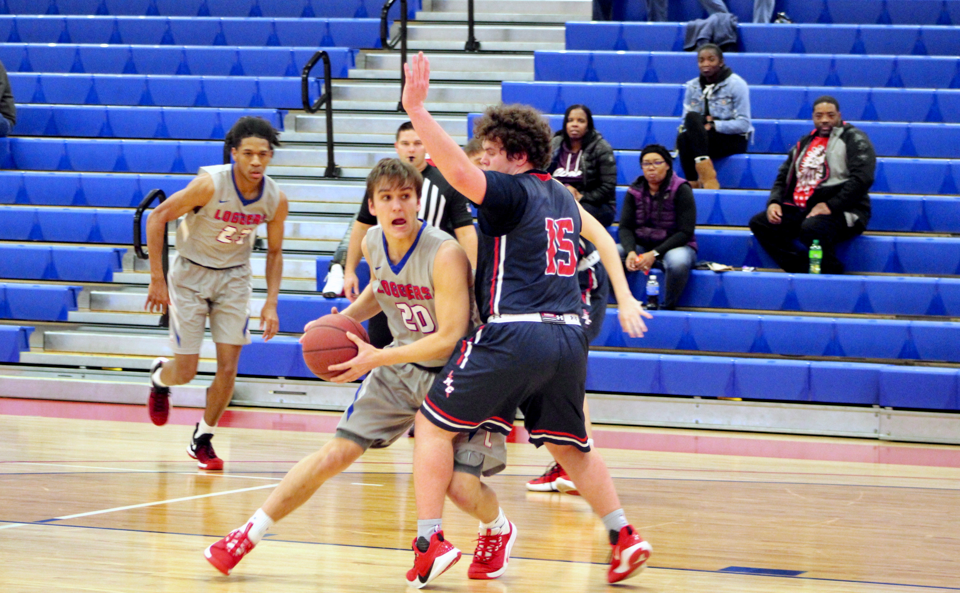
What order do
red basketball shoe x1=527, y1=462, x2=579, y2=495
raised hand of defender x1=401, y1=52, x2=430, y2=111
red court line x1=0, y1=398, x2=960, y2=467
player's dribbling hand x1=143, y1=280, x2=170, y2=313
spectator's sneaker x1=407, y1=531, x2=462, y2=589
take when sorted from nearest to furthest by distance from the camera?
raised hand of defender x1=401, y1=52, x2=430, y2=111 → spectator's sneaker x1=407, y1=531, x2=462, y2=589 → red basketball shoe x1=527, y1=462, x2=579, y2=495 → player's dribbling hand x1=143, y1=280, x2=170, y2=313 → red court line x1=0, y1=398, x2=960, y2=467

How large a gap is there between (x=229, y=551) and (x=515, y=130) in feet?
4.49

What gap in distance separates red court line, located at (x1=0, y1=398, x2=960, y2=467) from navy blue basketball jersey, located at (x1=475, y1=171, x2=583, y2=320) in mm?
2798

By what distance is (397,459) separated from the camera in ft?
15.8

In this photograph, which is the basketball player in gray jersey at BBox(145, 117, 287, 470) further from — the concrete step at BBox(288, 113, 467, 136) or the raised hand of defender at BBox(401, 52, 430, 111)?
the concrete step at BBox(288, 113, 467, 136)

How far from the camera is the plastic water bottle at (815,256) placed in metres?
6.32

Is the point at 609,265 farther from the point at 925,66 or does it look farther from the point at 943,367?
the point at 925,66

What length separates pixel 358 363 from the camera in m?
2.67

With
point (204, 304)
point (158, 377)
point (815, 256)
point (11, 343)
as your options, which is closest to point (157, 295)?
point (204, 304)

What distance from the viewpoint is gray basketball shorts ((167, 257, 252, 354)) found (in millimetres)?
4488

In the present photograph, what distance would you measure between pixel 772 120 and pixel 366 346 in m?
5.54

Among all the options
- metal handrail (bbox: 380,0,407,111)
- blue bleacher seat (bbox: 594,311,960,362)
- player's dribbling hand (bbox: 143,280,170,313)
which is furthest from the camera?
metal handrail (bbox: 380,0,407,111)

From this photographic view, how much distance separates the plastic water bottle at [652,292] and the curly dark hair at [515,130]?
3.63 m

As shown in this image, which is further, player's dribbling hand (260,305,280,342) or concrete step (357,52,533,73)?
concrete step (357,52,533,73)

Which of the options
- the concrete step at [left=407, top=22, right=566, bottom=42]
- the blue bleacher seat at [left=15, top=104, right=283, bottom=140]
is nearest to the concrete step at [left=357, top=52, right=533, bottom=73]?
the concrete step at [left=407, top=22, right=566, bottom=42]
